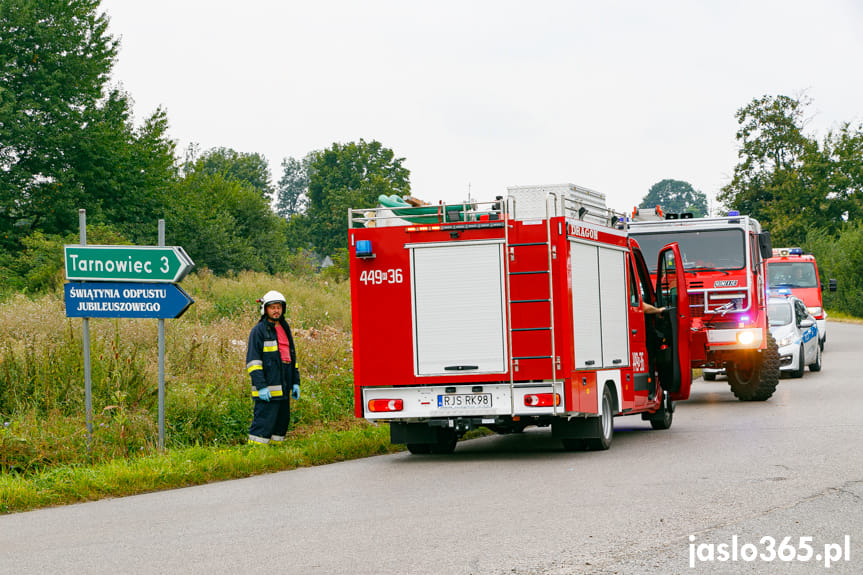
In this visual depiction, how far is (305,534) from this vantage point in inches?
307

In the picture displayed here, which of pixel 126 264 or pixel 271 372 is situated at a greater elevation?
pixel 126 264

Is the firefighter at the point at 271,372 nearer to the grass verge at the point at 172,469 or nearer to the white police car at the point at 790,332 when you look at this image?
the grass verge at the point at 172,469

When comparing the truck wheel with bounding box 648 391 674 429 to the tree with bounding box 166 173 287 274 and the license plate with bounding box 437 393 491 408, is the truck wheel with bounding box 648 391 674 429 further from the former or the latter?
the tree with bounding box 166 173 287 274

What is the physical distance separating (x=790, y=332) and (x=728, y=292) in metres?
5.79

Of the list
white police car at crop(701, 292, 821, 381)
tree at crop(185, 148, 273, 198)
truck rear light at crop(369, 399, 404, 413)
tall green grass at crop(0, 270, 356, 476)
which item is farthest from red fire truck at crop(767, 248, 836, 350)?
tree at crop(185, 148, 273, 198)

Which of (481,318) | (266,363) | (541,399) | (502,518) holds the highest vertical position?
(481,318)

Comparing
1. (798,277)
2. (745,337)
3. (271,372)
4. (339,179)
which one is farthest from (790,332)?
(339,179)

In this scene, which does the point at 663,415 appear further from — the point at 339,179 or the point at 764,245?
the point at 339,179

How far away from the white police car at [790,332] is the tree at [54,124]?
31554mm

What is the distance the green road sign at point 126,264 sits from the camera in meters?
12.3

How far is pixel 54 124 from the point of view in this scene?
45969 mm

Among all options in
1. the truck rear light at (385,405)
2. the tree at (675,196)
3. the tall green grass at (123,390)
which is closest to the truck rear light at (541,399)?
the truck rear light at (385,405)

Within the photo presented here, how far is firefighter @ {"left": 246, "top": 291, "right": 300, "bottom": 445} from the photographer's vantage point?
1256 cm

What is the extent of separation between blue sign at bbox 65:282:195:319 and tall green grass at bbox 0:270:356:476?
3.50ft
